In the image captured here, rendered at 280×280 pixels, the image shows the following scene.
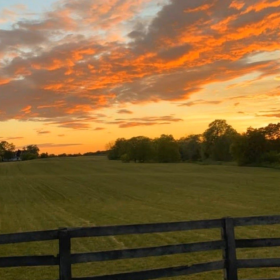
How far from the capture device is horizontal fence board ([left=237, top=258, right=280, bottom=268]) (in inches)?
301

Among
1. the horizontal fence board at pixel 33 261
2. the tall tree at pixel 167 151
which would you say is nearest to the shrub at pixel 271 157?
the tall tree at pixel 167 151

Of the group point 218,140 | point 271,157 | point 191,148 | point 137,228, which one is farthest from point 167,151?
point 137,228

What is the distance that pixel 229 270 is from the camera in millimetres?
7621

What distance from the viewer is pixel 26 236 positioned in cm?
662

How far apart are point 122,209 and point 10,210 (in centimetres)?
817

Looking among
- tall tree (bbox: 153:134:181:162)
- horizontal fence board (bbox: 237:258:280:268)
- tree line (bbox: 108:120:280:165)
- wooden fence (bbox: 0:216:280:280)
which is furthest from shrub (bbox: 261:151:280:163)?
wooden fence (bbox: 0:216:280:280)

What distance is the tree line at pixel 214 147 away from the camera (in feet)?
334

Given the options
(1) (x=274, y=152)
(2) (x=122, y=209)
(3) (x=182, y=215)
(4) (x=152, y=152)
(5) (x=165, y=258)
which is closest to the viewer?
(5) (x=165, y=258)

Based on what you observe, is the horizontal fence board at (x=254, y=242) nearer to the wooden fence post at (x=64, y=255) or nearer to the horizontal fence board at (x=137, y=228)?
the horizontal fence board at (x=137, y=228)

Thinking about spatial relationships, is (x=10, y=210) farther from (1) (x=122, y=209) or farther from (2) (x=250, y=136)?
(2) (x=250, y=136)

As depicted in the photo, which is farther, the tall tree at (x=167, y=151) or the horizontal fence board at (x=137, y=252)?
the tall tree at (x=167, y=151)

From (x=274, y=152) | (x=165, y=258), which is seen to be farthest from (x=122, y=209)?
(x=274, y=152)

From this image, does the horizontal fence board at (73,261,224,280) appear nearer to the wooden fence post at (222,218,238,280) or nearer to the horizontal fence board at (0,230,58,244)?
→ the wooden fence post at (222,218,238,280)

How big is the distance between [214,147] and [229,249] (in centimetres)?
12829
